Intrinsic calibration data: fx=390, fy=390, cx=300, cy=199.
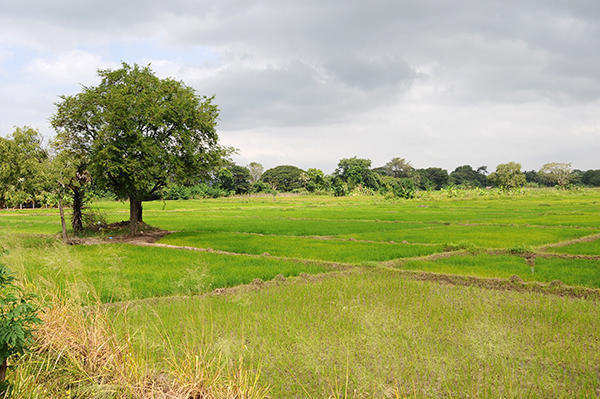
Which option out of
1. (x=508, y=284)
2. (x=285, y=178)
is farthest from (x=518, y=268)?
(x=285, y=178)

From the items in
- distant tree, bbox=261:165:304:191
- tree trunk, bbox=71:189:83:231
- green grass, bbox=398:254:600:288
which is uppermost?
distant tree, bbox=261:165:304:191

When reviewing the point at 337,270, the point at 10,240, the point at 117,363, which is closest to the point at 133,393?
the point at 117,363

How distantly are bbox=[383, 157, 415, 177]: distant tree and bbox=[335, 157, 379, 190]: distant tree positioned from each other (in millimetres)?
25754

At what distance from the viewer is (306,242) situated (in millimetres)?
Answer: 19031

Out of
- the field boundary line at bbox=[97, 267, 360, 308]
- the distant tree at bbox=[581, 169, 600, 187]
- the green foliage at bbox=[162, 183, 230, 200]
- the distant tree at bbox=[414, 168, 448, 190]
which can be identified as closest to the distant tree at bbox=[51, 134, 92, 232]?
the field boundary line at bbox=[97, 267, 360, 308]

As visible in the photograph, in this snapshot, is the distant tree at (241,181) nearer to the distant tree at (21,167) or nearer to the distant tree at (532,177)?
the distant tree at (21,167)

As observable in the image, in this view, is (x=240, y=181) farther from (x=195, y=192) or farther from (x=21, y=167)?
(x=21, y=167)

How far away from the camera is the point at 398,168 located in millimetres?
128750

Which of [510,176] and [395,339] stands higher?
[510,176]

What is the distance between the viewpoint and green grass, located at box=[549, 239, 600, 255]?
14.9m

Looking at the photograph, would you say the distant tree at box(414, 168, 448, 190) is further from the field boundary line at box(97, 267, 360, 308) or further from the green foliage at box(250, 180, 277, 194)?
the field boundary line at box(97, 267, 360, 308)

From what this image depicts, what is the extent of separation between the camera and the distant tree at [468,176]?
122812 millimetres

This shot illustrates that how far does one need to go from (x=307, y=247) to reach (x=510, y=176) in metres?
92.3

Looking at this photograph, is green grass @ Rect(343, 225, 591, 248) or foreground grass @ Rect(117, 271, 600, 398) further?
green grass @ Rect(343, 225, 591, 248)
